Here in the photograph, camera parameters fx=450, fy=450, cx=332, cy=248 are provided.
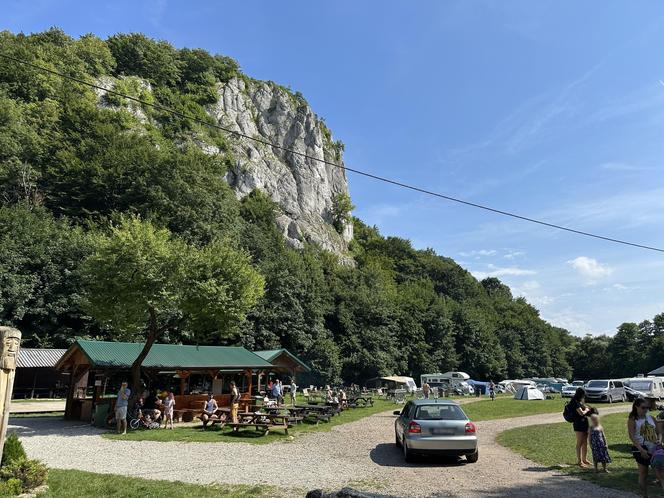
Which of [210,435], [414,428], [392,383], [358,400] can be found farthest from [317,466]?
[392,383]

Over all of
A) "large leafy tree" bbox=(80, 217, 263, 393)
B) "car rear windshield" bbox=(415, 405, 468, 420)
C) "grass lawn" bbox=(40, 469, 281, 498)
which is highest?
"large leafy tree" bbox=(80, 217, 263, 393)

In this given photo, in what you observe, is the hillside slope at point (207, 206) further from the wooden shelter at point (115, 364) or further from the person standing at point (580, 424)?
the person standing at point (580, 424)

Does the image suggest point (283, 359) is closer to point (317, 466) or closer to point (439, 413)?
point (317, 466)

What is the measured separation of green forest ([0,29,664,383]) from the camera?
20750 millimetres

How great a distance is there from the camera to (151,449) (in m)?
13.0

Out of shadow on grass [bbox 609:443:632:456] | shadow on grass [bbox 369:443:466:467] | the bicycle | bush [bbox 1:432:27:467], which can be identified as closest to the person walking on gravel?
shadow on grass [bbox 369:443:466:467]

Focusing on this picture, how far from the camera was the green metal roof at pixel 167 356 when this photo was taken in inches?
780

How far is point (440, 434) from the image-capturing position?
1035cm

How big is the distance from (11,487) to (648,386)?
4175 centimetres

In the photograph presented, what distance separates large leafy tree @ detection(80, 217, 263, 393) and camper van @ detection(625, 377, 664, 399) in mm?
32644

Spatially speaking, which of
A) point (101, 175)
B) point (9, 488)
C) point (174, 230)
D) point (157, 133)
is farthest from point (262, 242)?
point (9, 488)

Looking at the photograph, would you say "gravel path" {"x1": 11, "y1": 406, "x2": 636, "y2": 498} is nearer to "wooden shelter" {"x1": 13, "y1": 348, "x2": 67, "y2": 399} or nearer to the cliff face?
"wooden shelter" {"x1": 13, "y1": 348, "x2": 67, "y2": 399}

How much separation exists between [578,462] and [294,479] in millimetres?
6371

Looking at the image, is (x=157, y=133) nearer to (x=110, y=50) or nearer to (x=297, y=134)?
(x=110, y=50)
